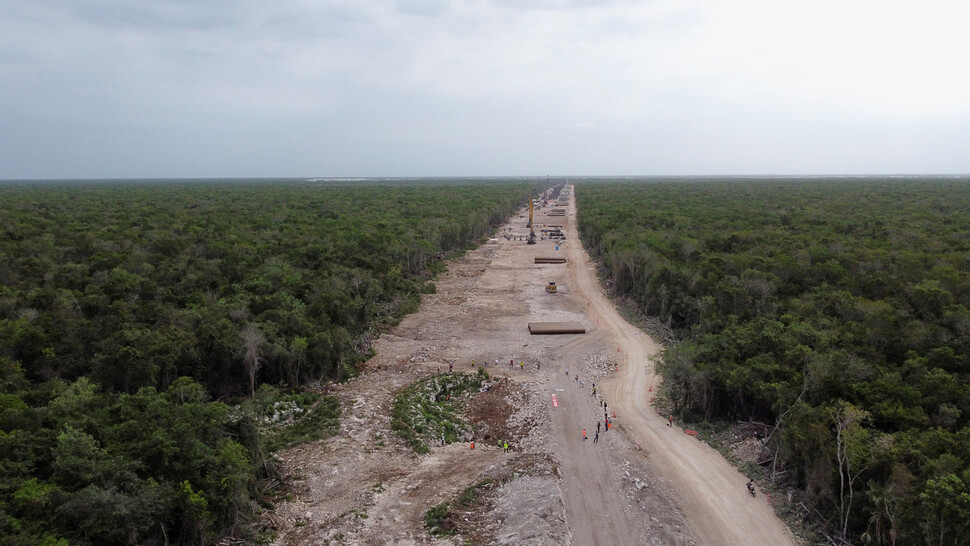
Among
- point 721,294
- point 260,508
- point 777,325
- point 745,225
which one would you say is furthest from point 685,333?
point 745,225

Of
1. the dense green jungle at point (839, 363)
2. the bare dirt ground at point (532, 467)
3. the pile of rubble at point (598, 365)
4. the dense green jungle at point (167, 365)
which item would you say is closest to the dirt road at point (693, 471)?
the bare dirt ground at point (532, 467)

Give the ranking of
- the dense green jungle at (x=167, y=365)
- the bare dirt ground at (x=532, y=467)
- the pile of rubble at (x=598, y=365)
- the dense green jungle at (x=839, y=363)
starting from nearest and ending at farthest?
the dense green jungle at (x=167, y=365) → the dense green jungle at (x=839, y=363) → the bare dirt ground at (x=532, y=467) → the pile of rubble at (x=598, y=365)

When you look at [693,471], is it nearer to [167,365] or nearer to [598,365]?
[598,365]

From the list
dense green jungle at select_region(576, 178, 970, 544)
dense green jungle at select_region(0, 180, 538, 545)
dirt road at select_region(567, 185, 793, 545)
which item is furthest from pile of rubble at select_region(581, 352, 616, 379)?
dense green jungle at select_region(0, 180, 538, 545)

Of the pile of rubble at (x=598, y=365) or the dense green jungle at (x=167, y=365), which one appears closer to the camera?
the dense green jungle at (x=167, y=365)

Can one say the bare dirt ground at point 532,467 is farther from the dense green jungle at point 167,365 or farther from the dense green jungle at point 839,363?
the dense green jungle at point 839,363
